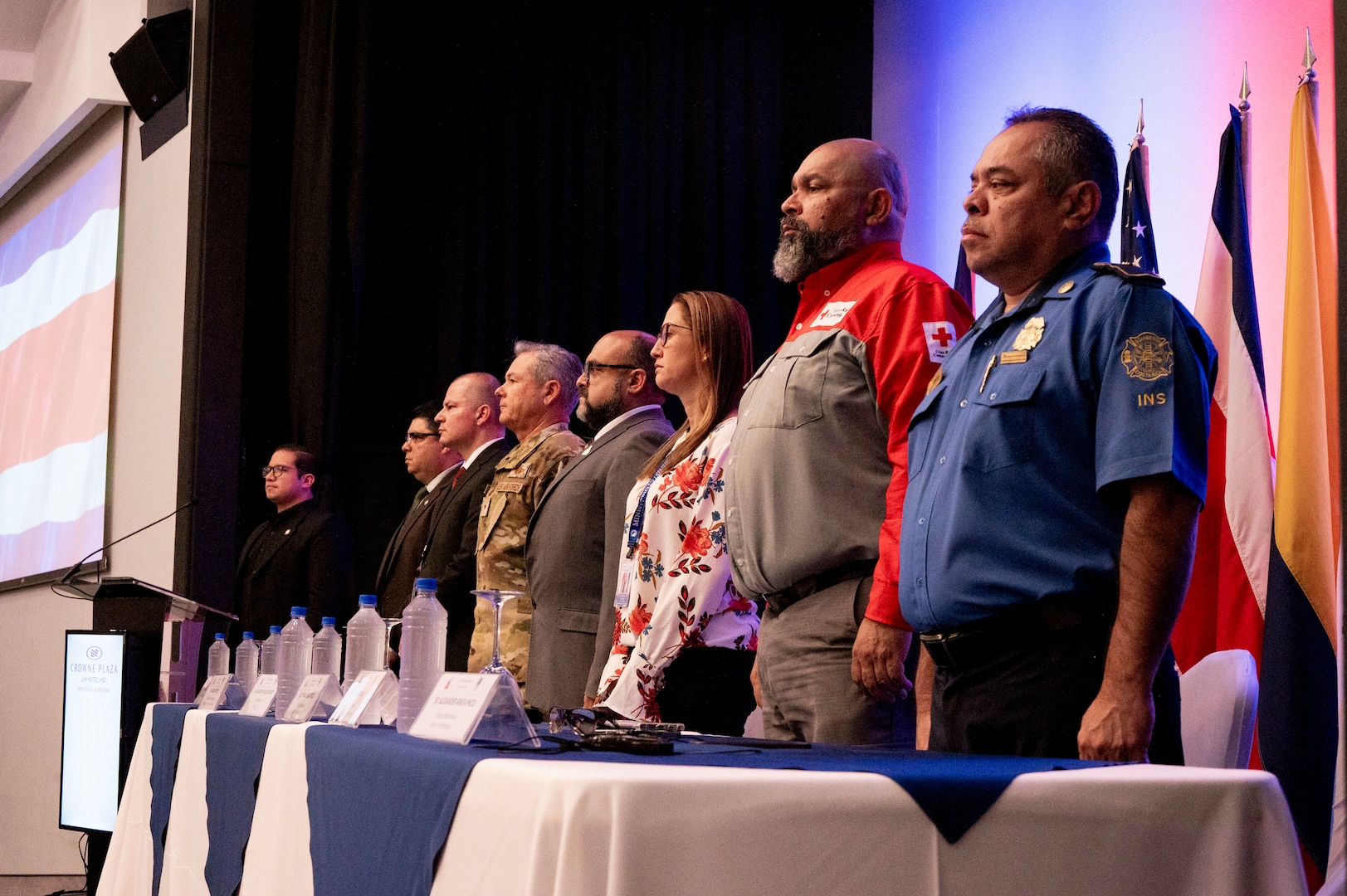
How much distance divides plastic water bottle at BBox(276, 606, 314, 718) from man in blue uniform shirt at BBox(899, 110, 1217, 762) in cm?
107

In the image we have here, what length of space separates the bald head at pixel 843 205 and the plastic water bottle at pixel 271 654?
111 centimetres

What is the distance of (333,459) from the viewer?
496 centimetres

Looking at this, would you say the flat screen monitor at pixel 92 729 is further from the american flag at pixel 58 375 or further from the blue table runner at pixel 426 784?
the blue table runner at pixel 426 784

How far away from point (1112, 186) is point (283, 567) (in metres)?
3.57

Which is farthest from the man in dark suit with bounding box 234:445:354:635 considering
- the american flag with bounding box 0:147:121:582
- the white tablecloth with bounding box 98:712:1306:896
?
the white tablecloth with bounding box 98:712:1306:896

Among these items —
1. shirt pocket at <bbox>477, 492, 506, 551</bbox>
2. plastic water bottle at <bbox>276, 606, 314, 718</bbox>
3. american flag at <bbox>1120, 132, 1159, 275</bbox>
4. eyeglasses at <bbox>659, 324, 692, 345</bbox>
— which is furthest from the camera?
shirt pocket at <bbox>477, 492, 506, 551</bbox>

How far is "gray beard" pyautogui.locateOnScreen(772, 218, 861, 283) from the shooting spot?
8.07 ft

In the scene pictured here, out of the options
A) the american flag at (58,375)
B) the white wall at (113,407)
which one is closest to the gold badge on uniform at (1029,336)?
the white wall at (113,407)

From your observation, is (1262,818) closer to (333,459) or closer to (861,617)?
(861,617)

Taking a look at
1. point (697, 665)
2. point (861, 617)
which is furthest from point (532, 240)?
point (861, 617)

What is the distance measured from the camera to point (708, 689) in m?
2.47

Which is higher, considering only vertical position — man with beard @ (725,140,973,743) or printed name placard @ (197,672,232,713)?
man with beard @ (725,140,973,743)

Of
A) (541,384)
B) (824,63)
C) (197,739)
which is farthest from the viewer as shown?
(824,63)

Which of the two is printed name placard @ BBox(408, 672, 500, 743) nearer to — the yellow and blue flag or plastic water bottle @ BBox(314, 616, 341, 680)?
plastic water bottle @ BBox(314, 616, 341, 680)
